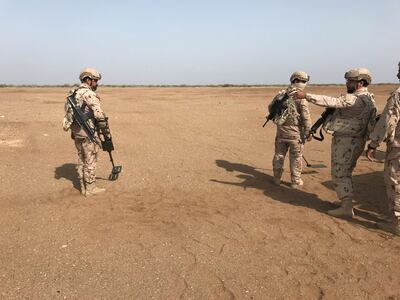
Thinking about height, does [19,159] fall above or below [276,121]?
below

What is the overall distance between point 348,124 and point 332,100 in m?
0.52

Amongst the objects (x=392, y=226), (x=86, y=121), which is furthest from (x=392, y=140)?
(x=86, y=121)

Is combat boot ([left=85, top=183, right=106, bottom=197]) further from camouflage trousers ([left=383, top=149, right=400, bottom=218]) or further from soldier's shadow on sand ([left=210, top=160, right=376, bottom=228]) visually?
camouflage trousers ([left=383, top=149, right=400, bottom=218])

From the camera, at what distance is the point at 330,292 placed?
13.1 feet

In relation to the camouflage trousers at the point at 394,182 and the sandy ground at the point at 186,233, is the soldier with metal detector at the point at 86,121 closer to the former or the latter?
the sandy ground at the point at 186,233

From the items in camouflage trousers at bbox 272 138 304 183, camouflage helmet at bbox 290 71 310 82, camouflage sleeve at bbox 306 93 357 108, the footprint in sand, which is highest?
camouflage helmet at bbox 290 71 310 82

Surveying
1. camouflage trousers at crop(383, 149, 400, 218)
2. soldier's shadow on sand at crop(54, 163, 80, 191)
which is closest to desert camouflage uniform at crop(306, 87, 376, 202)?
camouflage trousers at crop(383, 149, 400, 218)

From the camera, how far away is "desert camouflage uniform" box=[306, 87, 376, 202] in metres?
5.49

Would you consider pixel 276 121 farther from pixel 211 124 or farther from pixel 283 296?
pixel 211 124

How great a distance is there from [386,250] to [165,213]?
3.01 metres

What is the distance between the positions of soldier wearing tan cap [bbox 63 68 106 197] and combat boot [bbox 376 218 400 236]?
14.6 feet

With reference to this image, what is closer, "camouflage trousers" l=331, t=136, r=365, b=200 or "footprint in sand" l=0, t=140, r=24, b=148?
"camouflage trousers" l=331, t=136, r=365, b=200

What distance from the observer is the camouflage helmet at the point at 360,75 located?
5559 mm

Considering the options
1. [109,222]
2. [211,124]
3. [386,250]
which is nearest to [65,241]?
[109,222]
